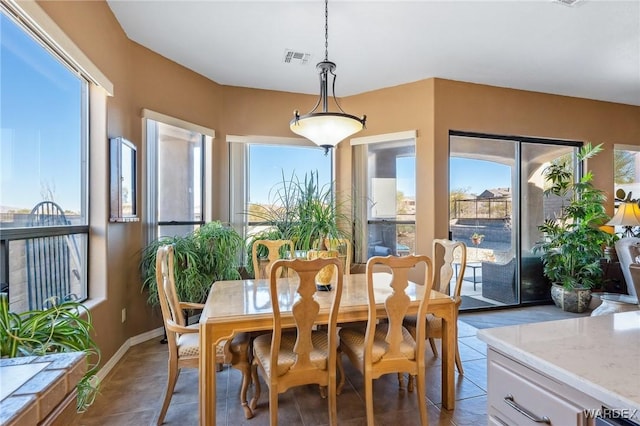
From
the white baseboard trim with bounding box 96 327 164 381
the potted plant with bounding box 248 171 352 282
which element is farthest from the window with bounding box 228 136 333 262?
the white baseboard trim with bounding box 96 327 164 381

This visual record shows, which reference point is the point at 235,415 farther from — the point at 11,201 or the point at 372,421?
the point at 11,201

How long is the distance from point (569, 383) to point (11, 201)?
252 centimetres

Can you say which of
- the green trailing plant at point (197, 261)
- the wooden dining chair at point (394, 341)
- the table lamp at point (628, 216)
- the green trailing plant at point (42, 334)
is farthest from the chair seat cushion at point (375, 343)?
the table lamp at point (628, 216)

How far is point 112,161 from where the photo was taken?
267 cm

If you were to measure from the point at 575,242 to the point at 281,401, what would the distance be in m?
4.18

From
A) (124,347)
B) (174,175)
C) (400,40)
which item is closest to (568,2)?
(400,40)

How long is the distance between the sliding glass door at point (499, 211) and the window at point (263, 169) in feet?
6.03

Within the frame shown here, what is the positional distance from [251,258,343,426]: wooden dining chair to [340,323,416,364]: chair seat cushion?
21 cm

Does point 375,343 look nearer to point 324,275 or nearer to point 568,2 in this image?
point 324,275

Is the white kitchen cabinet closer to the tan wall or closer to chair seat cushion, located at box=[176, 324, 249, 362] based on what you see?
chair seat cushion, located at box=[176, 324, 249, 362]

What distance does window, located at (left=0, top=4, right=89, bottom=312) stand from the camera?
1714 mm

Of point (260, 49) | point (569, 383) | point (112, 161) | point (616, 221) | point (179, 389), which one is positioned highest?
point (260, 49)

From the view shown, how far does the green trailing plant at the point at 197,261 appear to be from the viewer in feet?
10.1

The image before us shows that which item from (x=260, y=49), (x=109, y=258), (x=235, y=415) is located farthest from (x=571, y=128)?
(x=109, y=258)
